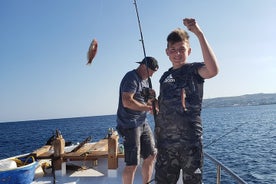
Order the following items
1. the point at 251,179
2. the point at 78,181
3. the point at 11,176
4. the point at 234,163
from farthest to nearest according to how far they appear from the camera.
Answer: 1. the point at 234,163
2. the point at 251,179
3. the point at 78,181
4. the point at 11,176

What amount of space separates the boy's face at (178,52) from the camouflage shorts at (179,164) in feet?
2.86

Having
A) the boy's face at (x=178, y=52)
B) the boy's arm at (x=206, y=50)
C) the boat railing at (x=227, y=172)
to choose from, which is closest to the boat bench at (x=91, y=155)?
the boat railing at (x=227, y=172)

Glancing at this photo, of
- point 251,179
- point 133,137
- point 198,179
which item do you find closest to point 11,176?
point 133,137

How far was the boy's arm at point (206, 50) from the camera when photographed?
7.52ft

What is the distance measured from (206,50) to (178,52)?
429 mm

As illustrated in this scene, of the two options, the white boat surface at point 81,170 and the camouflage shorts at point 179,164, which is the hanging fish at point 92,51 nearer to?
the white boat surface at point 81,170

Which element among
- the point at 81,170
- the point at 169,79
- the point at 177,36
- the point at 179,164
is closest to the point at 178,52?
the point at 177,36

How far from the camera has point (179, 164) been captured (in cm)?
265

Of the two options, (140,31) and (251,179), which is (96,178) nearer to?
(140,31)

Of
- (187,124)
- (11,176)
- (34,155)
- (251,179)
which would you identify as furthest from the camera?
(251,179)

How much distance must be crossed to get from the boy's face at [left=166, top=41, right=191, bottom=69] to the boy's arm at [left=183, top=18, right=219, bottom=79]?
29 centimetres

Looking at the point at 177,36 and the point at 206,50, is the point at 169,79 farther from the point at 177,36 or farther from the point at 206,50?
the point at 206,50

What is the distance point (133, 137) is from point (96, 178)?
7.21ft

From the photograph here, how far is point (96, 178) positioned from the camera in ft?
18.6
